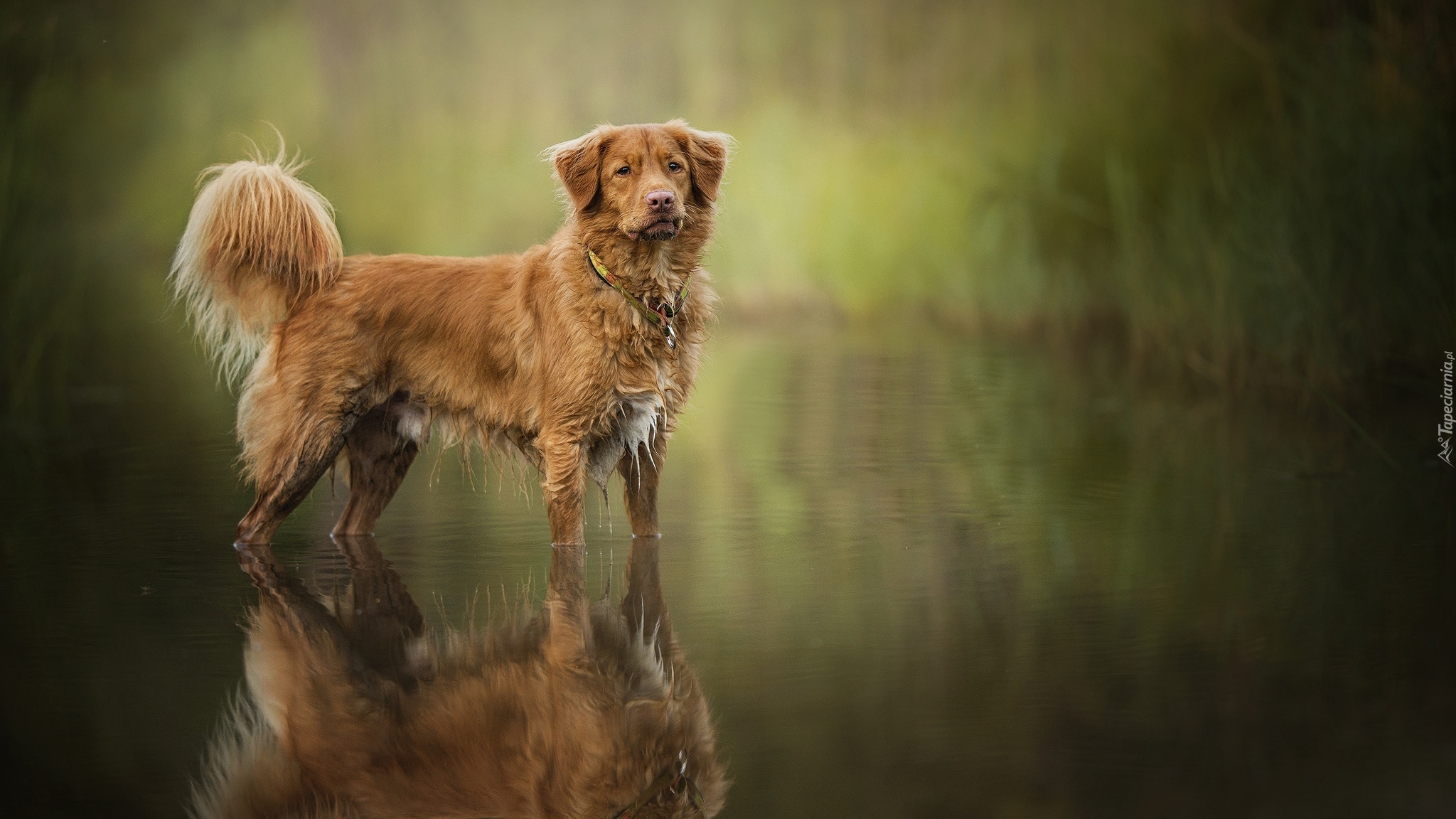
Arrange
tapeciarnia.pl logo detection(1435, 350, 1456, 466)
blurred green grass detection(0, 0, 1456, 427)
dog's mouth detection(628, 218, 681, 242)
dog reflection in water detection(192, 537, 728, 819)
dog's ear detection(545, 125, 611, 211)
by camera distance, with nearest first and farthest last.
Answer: dog reflection in water detection(192, 537, 728, 819) < dog's mouth detection(628, 218, 681, 242) < dog's ear detection(545, 125, 611, 211) < tapeciarnia.pl logo detection(1435, 350, 1456, 466) < blurred green grass detection(0, 0, 1456, 427)

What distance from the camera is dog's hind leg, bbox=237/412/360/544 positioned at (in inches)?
225

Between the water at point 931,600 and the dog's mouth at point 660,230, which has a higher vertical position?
the dog's mouth at point 660,230

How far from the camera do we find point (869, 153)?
17.2 metres

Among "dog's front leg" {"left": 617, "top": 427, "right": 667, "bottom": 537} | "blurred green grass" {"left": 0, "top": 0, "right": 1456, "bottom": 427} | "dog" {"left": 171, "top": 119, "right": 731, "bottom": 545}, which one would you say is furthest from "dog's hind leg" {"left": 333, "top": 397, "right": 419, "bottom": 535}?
"blurred green grass" {"left": 0, "top": 0, "right": 1456, "bottom": 427}

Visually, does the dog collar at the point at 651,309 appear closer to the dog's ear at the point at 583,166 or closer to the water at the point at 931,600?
the dog's ear at the point at 583,166

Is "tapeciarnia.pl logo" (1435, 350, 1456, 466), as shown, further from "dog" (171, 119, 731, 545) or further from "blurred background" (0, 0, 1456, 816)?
"dog" (171, 119, 731, 545)

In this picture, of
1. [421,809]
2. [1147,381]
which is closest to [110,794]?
[421,809]

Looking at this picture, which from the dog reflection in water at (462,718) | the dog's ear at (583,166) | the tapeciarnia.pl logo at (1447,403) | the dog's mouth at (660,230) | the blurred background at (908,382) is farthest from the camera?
the tapeciarnia.pl logo at (1447,403)

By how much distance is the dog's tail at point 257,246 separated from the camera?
5852mm

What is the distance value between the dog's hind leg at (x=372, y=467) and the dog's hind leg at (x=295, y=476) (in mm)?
152

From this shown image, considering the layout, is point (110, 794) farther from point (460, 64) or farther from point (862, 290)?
point (460, 64)

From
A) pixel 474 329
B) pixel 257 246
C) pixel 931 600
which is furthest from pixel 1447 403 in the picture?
pixel 257 246

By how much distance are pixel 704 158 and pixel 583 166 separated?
1.43ft

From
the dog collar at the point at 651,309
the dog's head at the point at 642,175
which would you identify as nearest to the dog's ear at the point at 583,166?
the dog's head at the point at 642,175
